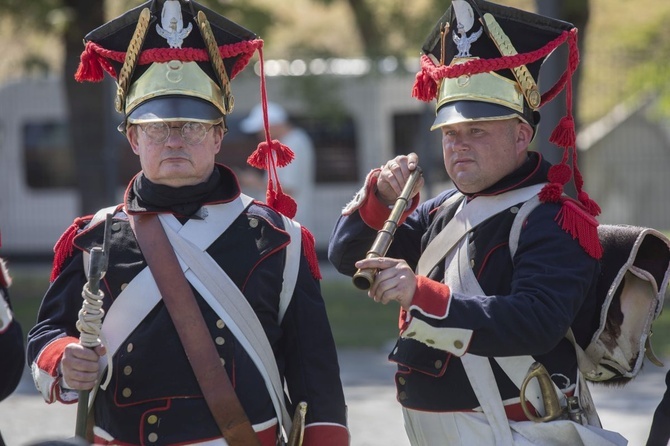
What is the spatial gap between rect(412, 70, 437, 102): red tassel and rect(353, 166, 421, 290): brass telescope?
327 mm

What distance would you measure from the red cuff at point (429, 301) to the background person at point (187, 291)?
1.42ft

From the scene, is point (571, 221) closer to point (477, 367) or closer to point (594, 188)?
point (477, 367)

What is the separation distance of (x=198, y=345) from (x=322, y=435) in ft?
1.54

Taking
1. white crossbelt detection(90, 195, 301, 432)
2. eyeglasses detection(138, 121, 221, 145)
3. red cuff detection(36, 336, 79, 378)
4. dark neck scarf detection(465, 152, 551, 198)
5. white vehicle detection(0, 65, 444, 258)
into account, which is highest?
eyeglasses detection(138, 121, 221, 145)

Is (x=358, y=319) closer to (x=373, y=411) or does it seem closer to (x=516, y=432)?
(x=373, y=411)

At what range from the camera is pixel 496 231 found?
3.78 meters

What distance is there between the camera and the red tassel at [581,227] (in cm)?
366

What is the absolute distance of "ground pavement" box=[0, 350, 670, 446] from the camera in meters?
7.37

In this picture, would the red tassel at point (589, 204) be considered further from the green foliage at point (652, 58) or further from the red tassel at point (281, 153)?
the green foliage at point (652, 58)

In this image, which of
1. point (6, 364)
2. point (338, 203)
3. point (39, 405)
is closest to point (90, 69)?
point (6, 364)

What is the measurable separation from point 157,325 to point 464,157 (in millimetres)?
1083

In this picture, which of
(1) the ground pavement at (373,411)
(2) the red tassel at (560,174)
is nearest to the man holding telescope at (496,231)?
(2) the red tassel at (560,174)

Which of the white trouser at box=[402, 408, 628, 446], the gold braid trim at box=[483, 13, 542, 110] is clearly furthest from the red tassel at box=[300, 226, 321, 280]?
the gold braid trim at box=[483, 13, 542, 110]

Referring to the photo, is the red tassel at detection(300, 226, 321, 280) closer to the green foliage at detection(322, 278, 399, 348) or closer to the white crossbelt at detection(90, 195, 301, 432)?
the white crossbelt at detection(90, 195, 301, 432)
